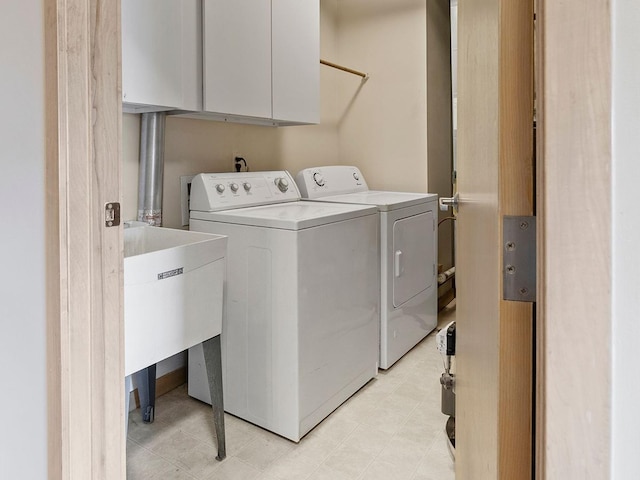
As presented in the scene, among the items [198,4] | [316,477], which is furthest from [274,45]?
[316,477]

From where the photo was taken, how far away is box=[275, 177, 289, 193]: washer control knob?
102 inches

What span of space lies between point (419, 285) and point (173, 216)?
1.53 m

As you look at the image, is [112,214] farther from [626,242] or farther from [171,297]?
[626,242]

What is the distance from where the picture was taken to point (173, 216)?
2227 mm

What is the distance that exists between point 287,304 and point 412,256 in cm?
110

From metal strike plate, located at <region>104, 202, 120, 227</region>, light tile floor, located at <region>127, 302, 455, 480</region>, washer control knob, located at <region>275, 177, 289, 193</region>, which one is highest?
washer control knob, located at <region>275, 177, 289, 193</region>

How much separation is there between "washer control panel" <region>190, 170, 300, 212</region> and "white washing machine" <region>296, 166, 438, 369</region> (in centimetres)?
23

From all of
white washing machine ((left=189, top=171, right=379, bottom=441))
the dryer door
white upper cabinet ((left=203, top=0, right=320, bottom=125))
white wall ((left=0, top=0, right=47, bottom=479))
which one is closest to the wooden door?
white wall ((left=0, top=0, right=47, bottom=479))

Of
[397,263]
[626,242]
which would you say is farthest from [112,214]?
[397,263]

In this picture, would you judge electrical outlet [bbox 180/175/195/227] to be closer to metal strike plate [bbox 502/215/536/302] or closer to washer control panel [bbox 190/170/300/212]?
washer control panel [bbox 190/170/300/212]

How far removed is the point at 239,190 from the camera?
229cm

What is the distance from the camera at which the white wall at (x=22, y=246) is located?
Result: 0.94m

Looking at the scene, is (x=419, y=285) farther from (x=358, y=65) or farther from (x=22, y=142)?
(x=22, y=142)

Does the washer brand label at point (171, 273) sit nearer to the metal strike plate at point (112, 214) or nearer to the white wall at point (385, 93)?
the metal strike plate at point (112, 214)
